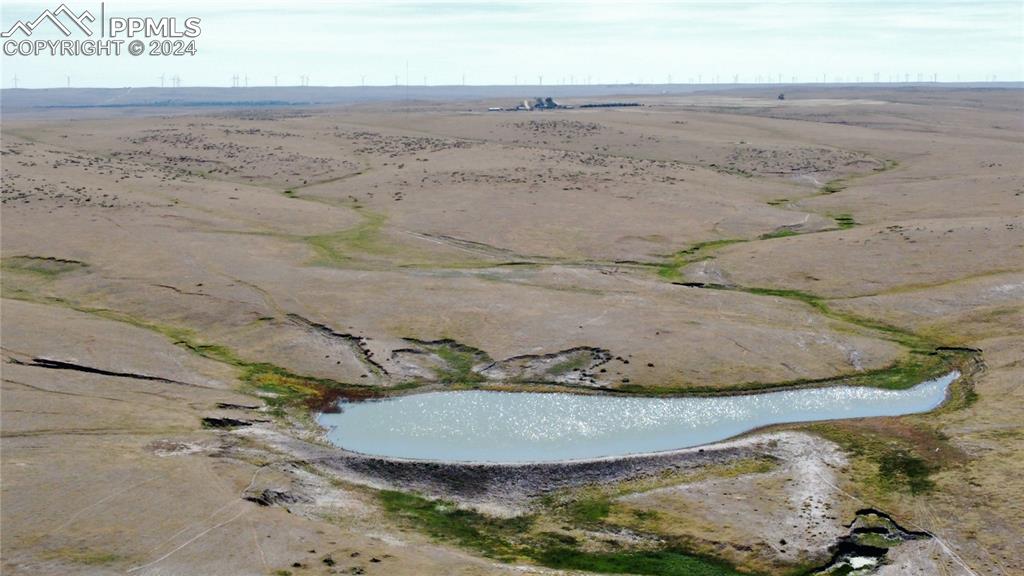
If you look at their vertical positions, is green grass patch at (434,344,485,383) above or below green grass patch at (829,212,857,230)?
below

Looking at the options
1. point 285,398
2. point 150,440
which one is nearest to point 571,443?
point 285,398

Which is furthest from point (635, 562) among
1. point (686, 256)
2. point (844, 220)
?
point (844, 220)

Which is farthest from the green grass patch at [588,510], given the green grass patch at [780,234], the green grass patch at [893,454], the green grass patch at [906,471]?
the green grass patch at [780,234]

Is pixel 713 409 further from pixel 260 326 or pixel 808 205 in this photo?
pixel 808 205

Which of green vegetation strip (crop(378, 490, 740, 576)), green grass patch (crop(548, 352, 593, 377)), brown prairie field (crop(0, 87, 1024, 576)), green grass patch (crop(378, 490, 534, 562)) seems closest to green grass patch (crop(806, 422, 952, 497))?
brown prairie field (crop(0, 87, 1024, 576))

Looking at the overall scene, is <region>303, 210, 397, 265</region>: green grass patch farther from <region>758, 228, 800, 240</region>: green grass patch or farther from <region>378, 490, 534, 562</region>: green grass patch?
<region>378, 490, 534, 562</region>: green grass patch

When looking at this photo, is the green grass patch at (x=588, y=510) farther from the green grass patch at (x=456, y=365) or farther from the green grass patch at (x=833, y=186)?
the green grass patch at (x=833, y=186)

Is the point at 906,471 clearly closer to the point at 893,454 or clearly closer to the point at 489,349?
the point at 893,454
